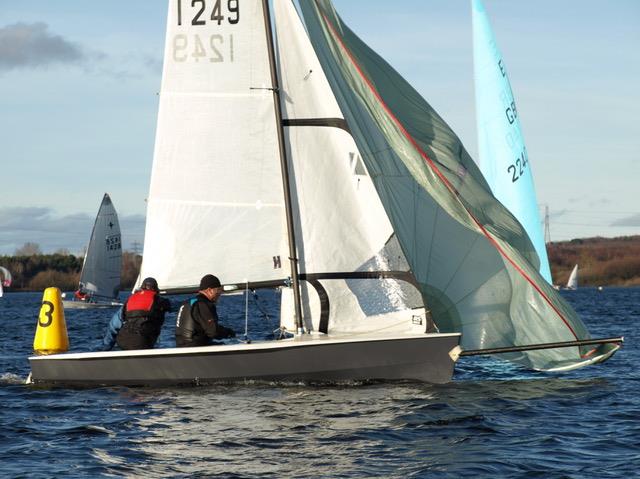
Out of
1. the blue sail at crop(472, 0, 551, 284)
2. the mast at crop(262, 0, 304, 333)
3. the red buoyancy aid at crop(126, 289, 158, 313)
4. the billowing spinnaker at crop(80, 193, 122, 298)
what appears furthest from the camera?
the billowing spinnaker at crop(80, 193, 122, 298)

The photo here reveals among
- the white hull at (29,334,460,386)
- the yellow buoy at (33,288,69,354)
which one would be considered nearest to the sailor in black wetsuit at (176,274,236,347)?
the white hull at (29,334,460,386)

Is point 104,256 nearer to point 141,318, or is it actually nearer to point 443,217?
point 141,318

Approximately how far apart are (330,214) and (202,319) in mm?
2373

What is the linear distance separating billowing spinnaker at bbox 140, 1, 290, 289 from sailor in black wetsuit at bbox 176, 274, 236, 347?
0.70 meters

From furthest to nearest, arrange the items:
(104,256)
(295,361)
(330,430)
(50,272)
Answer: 1. (50,272)
2. (104,256)
3. (295,361)
4. (330,430)

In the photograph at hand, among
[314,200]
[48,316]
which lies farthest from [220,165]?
[48,316]

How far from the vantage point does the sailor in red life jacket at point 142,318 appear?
1466 cm

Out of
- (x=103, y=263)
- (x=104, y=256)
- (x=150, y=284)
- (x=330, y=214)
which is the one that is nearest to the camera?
(x=150, y=284)

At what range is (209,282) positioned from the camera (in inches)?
565

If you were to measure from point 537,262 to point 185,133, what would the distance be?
5449 millimetres

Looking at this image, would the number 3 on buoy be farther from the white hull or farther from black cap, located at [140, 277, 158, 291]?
black cap, located at [140, 277, 158, 291]

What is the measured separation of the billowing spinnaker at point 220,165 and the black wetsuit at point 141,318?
47 centimetres

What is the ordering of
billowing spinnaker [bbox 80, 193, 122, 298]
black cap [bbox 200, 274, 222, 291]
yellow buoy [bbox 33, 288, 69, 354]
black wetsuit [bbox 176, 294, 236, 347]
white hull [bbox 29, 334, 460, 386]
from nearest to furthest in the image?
white hull [bbox 29, 334, 460, 386]
black wetsuit [bbox 176, 294, 236, 347]
black cap [bbox 200, 274, 222, 291]
yellow buoy [bbox 33, 288, 69, 354]
billowing spinnaker [bbox 80, 193, 122, 298]

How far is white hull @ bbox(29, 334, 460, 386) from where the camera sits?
13688 millimetres
